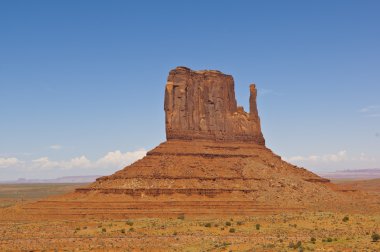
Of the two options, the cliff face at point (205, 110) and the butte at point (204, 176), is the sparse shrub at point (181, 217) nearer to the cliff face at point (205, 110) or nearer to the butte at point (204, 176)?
the butte at point (204, 176)

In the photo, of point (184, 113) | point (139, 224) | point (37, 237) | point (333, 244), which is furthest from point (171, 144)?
point (333, 244)

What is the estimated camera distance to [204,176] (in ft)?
319

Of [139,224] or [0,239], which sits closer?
[0,239]

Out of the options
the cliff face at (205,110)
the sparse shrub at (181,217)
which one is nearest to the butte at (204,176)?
the cliff face at (205,110)

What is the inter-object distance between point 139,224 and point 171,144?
105 ft

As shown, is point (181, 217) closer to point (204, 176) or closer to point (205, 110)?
point (204, 176)

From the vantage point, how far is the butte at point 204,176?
88625 mm

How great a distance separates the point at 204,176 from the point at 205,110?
18.4 m

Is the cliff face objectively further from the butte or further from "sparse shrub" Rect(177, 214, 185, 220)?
"sparse shrub" Rect(177, 214, 185, 220)

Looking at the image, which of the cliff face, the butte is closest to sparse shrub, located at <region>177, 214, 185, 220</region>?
the butte

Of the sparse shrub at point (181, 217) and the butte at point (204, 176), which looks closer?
the sparse shrub at point (181, 217)

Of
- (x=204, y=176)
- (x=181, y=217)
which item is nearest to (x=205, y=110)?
(x=204, y=176)

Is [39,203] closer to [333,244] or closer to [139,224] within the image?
[139,224]

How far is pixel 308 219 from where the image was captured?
74.0 m
